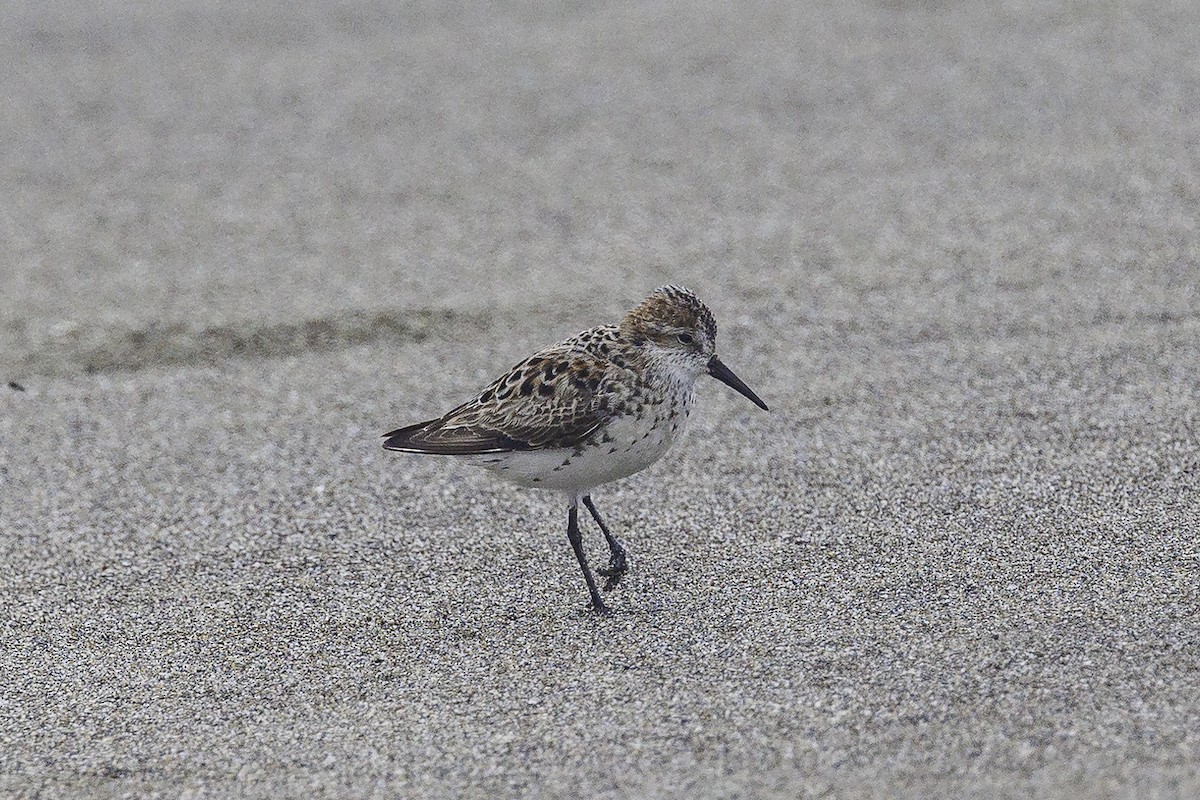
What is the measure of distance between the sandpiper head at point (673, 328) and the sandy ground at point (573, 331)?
0.68 m

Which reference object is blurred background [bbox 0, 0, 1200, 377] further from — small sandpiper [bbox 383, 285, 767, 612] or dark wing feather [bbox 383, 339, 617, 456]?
dark wing feather [bbox 383, 339, 617, 456]

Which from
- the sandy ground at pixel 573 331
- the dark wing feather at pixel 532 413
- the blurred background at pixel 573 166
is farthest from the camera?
the blurred background at pixel 573 166

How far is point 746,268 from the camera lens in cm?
715

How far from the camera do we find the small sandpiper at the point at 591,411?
4.58 meters

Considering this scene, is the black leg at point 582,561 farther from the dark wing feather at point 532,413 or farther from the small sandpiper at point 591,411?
the dark wing feather at point 532,413

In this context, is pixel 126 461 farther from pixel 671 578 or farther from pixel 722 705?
pixel 722 705

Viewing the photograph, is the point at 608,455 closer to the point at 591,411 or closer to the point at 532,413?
the point at 591,411

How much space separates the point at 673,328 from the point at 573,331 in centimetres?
195

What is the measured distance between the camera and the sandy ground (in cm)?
395

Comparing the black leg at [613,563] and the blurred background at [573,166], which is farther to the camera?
the blurred background at [573,166]

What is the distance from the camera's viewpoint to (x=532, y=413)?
464 centimetres

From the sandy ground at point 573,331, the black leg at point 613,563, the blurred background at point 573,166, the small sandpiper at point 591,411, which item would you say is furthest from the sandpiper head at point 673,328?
the blurred background at point 573,166

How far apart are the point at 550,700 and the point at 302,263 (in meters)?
3.91

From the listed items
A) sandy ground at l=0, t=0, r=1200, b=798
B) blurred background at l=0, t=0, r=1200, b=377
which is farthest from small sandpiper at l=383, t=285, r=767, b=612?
blurred background at l=0, t=0, r=1200, b=377
